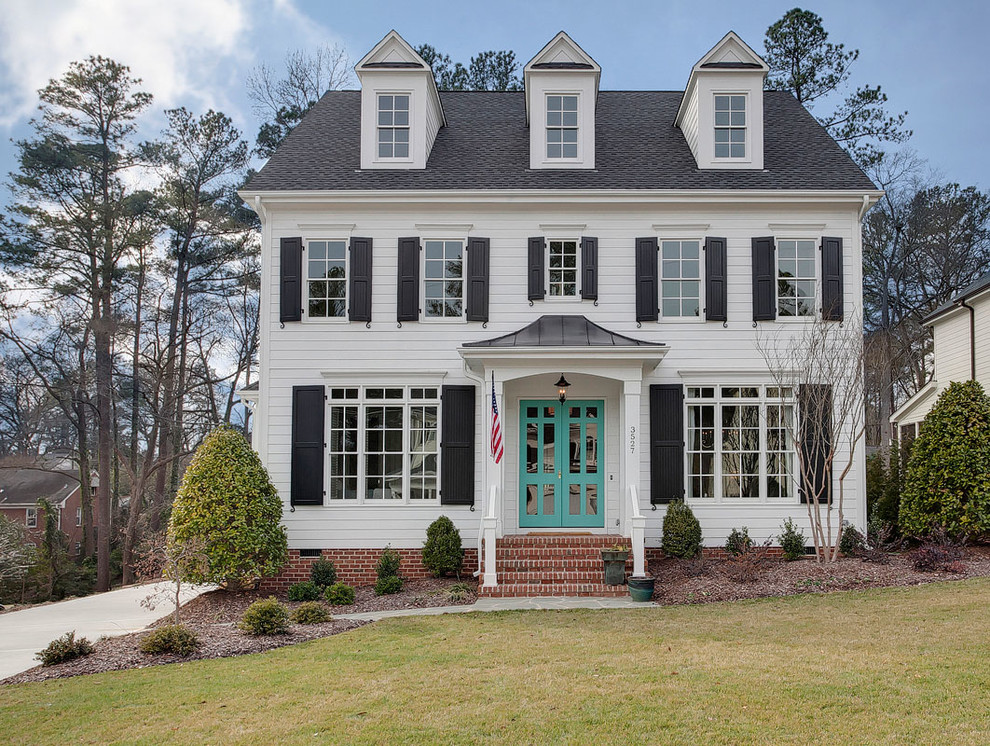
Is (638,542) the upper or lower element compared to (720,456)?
lower

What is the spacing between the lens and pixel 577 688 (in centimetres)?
626

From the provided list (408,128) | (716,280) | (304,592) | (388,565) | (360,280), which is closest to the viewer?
(304,592)

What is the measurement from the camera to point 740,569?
1117 cm

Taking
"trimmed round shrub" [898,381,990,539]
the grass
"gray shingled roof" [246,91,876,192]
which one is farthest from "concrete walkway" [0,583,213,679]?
"trimmed round shrub" [898,381,990,539]

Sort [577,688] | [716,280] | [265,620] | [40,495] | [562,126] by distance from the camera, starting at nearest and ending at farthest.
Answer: [577,688] → [265,620] → [716,280] → [562,126] → [40,495]

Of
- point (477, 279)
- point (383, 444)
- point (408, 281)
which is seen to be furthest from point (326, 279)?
point (383, 444)

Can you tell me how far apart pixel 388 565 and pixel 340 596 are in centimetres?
116

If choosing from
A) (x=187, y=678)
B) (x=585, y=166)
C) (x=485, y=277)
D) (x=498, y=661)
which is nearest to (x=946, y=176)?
(x=585, y=166)

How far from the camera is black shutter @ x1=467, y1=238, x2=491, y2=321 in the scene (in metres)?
13.4

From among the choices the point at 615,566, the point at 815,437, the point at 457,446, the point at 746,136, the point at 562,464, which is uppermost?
the point at 746,136

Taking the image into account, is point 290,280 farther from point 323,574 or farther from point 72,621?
point 72,621

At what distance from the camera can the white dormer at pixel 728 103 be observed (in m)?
14.1

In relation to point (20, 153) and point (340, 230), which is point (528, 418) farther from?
point (20, 153)

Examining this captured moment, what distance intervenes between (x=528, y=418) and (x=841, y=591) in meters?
5.53
